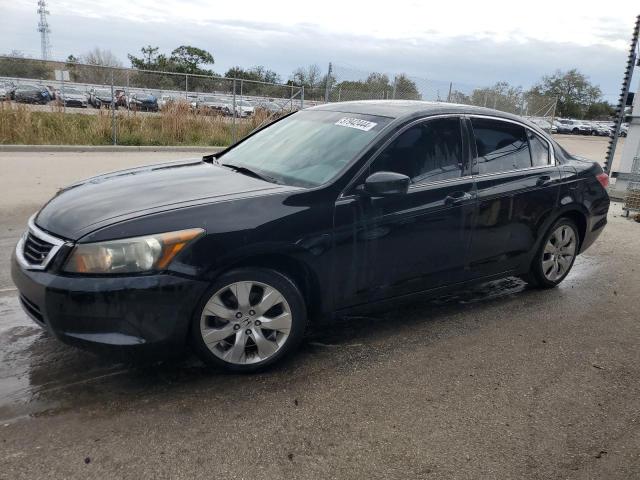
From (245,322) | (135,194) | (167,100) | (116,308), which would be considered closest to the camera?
(116,308)

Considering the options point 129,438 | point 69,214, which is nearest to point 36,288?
point 69,214

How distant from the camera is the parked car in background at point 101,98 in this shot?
49.9ft

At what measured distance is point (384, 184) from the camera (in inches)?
145

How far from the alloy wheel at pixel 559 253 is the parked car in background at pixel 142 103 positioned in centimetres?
1326

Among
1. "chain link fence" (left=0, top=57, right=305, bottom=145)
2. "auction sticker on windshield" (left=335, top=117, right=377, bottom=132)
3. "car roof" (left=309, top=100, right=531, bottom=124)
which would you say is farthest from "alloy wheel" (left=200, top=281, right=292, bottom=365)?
"chain link fence" (left=0, top=57, right=305, bottom=145)

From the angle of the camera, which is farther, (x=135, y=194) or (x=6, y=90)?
(x=6, y=90)

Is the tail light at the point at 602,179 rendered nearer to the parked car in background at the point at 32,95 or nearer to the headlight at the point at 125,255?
the headlight at the point at 125,255

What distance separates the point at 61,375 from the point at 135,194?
3.98ft

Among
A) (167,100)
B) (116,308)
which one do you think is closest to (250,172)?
(116,308)

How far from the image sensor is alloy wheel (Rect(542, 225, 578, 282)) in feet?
17.0

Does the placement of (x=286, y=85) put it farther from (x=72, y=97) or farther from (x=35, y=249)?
(x=35, y=249)

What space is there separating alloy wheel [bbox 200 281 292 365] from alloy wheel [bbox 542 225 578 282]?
2934 millimetres

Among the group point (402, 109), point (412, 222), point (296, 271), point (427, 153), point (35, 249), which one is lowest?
point (296, 271)

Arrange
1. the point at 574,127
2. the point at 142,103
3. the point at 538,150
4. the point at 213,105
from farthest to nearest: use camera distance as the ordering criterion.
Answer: the point at 574,127 < the point at 213,105 < the point at 142,103 < the point at 538,150
